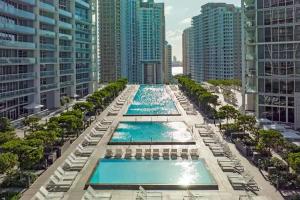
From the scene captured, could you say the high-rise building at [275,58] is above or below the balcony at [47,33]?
below

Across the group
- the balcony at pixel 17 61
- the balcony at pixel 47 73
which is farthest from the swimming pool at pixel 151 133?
the balcony at pixel 47 73

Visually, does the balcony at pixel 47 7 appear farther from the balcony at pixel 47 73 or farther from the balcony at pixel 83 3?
the balcony at pixel 83 3

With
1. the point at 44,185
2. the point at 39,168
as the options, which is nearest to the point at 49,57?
the point at 39,168

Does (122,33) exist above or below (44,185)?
above

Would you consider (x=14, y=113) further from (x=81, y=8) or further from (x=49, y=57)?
(x=81, y=8)

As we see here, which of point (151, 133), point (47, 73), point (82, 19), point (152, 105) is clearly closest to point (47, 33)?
point (47, 73)
